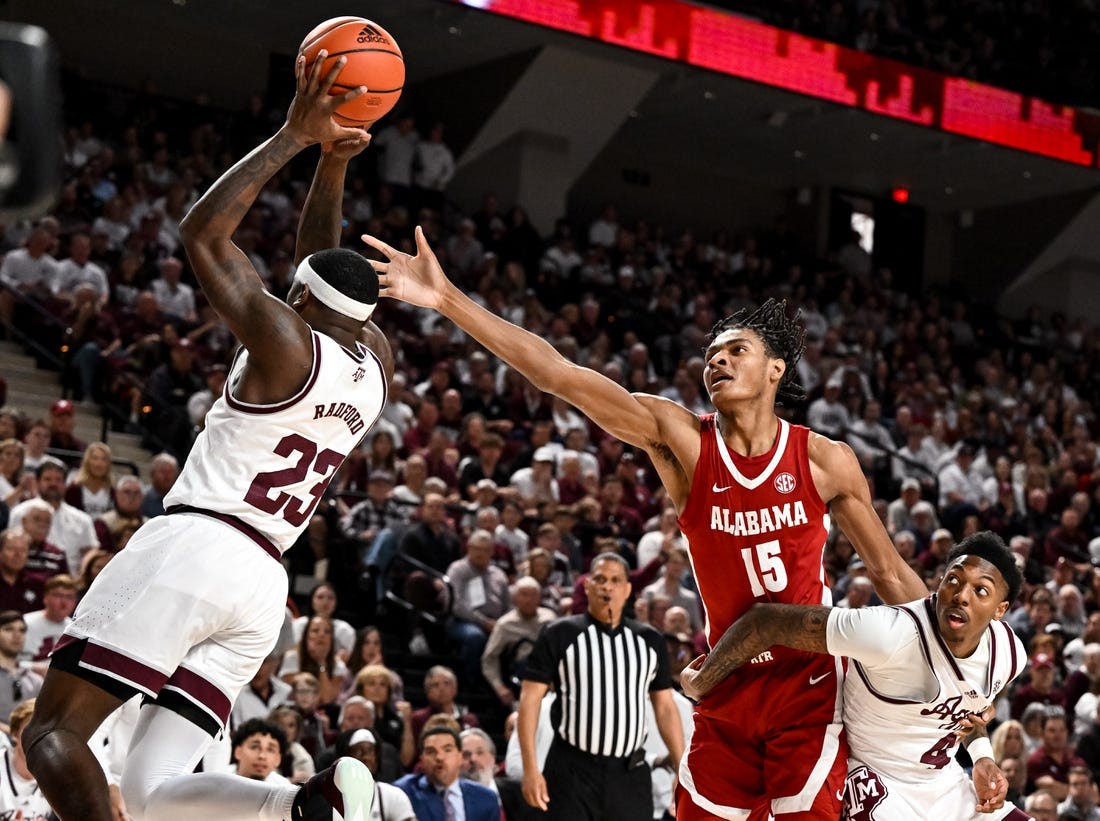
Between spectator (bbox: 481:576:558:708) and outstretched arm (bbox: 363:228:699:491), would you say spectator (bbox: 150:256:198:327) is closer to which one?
spectator (bbox: 481:576:558:708)

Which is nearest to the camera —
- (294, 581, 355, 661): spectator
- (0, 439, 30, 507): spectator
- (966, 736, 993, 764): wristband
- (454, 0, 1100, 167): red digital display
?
(966, 736, 993, 764): wristband

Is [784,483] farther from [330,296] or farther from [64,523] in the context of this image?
[64,523]

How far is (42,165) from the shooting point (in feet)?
9.21

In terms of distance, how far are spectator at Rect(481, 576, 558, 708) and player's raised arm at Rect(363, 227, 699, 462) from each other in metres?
5.23

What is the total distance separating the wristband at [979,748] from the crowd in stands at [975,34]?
49.7 ft

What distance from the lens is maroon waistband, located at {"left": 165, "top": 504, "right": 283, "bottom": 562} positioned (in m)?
4.54

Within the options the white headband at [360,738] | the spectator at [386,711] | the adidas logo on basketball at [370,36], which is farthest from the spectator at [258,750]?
the adidas logo on basketball at [370,36]

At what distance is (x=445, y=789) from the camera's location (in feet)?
27.4

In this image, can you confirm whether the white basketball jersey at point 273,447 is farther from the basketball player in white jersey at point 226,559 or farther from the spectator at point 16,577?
the spectator at point 16,577

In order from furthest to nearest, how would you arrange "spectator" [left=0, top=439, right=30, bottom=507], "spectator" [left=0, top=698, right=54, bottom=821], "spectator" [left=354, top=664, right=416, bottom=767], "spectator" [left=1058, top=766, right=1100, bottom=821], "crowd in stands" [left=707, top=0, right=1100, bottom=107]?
1. "crowd in stands" [left=707, top=0, right=1100, bottom=107]
2. "spectator" [left=1058, top=766, right=1100, bottom=821]
3. "spectator" [left=0, top=439, right=30, bottom=507]
4. "spectator" [left=354, top=664, right=416, bottom=767]
5. "spectator" [left=0, top=698, right=54, bottom=821]

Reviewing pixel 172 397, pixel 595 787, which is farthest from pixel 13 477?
pixel 595 787

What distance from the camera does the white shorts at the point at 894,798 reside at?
4.97 m

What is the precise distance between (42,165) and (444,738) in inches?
235

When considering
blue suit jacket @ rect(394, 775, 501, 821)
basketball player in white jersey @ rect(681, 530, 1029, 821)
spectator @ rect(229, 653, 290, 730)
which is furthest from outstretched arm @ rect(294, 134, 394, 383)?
spectator @ rect(229, 653, 290, 730)
